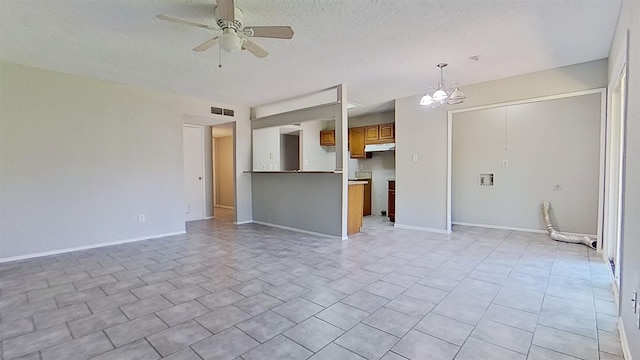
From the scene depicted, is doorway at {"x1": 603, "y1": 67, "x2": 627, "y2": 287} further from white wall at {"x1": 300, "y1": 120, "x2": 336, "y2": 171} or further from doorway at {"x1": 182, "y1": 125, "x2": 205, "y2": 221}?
doorway at {"x1": 182, "y1": 125, "x2": 205, "y2": 221}

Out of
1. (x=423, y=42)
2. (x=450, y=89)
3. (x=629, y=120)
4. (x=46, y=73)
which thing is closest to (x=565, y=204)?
(x=450, y=89)

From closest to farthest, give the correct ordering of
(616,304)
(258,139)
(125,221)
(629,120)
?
(629,120)
(616,304)
(125,221)
(258,139)

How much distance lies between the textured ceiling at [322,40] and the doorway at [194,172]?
226 cm

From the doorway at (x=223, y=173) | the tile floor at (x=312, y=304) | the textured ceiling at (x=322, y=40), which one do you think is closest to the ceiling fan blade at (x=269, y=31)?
the textured ceiling at (x=322, y=40)

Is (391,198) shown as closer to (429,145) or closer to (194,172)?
(429,145)

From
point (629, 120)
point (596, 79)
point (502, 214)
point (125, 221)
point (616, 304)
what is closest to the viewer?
point (629, 120)

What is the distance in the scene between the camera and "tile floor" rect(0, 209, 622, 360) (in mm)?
1783

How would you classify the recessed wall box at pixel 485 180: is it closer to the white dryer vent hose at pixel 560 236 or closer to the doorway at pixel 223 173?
the white dryer vent hose at pixel 560 236

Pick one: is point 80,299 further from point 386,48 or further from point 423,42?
point 423,42

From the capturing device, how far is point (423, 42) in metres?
2.99

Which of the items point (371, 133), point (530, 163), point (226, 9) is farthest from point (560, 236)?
point (226, 9)

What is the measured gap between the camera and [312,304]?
2365 millimetres

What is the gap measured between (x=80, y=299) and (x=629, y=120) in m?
4.33

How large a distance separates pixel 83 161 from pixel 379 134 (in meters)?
5.48
